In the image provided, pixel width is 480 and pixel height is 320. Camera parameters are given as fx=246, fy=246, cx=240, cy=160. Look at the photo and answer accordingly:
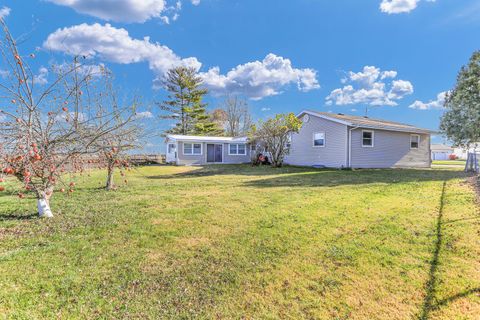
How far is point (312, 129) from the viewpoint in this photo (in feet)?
52.7

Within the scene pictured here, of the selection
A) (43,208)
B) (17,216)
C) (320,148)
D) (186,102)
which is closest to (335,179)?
(320,148)

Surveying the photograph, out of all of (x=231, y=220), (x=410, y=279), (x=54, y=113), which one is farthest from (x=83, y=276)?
(x=410, y=279)

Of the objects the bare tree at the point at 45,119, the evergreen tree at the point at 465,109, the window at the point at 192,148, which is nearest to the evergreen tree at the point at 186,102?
the window at the point at 192,148

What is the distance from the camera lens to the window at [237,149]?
71.5 ft

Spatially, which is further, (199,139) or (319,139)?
(199,139)

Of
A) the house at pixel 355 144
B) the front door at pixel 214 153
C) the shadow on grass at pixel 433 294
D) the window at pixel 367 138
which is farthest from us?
the front door at pixel 214 153

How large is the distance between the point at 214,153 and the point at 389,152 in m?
12.9

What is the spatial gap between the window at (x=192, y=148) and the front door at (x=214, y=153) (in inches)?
32.5

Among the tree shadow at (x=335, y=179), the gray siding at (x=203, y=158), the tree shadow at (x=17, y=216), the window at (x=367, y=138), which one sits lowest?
the tree shadow at (x=17, y=216)

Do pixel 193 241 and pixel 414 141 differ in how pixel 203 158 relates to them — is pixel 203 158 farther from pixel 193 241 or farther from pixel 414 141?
pixel 193 241

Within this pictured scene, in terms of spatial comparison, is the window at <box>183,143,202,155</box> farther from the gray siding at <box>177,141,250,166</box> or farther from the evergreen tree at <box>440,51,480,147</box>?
the evergreen tree at <box>440,51,480,147</box>

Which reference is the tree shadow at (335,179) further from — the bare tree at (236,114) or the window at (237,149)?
the bare tree at (236,114)

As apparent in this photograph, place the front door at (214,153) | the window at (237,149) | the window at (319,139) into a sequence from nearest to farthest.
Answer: the window at (319,139) < the front door at (214,153) < the window at (237,149)

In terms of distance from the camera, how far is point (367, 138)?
47.3 ft
